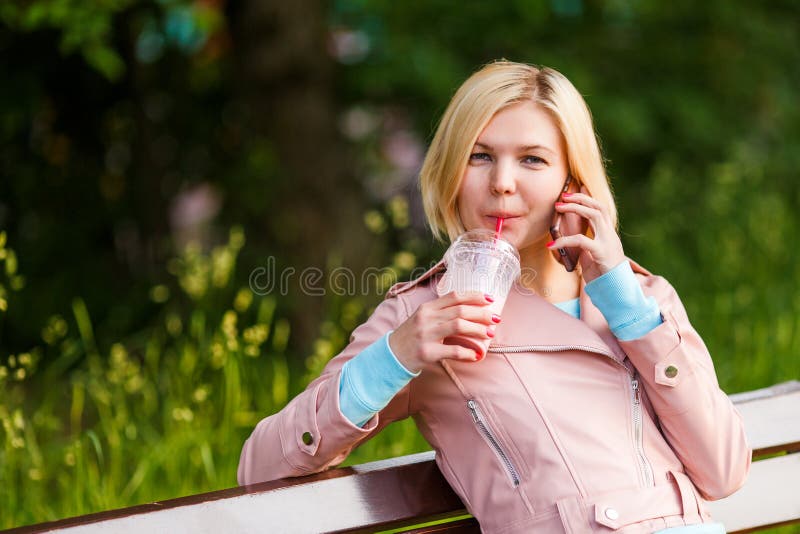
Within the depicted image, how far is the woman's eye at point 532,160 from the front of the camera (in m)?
2.08

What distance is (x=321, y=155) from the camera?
201 inches

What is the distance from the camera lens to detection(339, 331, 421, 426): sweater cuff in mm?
1859

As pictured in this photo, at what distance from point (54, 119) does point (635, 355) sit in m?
4.16

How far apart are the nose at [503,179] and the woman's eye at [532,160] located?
0.04 meters

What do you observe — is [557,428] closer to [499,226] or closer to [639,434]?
[639,434]

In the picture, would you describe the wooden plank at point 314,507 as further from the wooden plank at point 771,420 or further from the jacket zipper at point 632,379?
the wooden plank at point 771,420

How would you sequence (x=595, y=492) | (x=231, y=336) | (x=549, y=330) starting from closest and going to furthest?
(x=595, y=492) → (x=549, y=330) → (x=231, y=336)

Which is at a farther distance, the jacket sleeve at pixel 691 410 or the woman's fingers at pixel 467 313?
the jacket sleeve at pixel 691 410

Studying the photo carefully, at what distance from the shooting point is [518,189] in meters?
2.06

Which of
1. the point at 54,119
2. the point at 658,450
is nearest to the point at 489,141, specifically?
the point at 658,450

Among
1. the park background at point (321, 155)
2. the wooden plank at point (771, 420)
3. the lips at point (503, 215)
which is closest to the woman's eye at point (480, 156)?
the lips at point (503, 215)

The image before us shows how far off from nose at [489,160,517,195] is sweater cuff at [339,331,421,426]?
372 millimetres

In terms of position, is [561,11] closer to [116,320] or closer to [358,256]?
[358,256]

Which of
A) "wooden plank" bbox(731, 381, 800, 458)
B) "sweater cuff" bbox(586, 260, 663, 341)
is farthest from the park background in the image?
"sweater cuff" bbox(586, 260, 663, 341)
